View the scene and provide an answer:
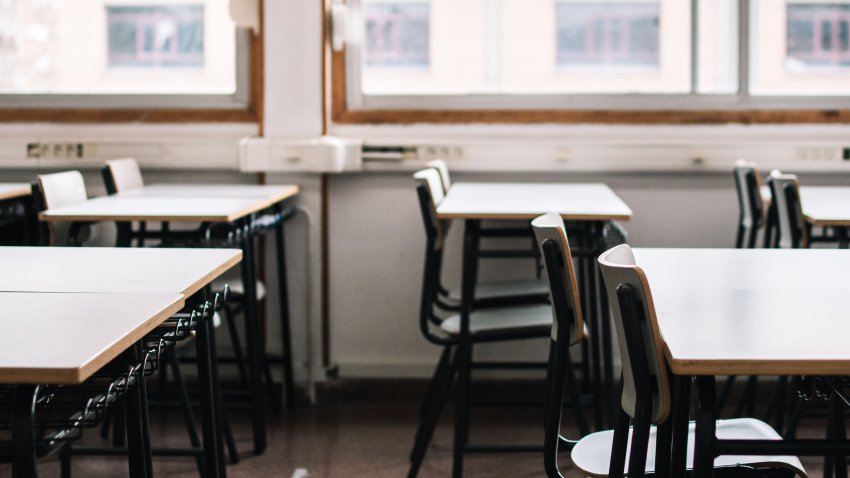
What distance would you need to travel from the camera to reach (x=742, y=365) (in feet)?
4.27

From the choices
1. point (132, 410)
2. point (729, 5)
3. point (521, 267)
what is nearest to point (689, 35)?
point (729, 5)

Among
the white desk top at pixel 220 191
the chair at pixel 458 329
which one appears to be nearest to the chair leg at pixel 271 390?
the white desk top at pixel 220 191

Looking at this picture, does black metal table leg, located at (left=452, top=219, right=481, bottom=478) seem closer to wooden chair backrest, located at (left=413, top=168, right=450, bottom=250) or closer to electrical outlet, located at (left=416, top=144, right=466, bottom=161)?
wooden chair backrest, located at (left=413, top=168, right=450, bottom=250)

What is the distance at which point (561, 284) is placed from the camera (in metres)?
1.95

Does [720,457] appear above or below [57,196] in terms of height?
below

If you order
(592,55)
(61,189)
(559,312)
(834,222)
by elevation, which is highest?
(592,55)

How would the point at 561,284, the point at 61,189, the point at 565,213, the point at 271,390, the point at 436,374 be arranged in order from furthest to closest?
the point at 271,390
the point at 436,374
the point at 61,189
the point at 565,213
the point at 561,284

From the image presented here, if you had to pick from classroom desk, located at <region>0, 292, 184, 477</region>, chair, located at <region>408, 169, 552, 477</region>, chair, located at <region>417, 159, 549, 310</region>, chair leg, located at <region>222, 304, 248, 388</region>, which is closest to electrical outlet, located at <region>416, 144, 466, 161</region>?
chair, located at <region>417, 159, 549, 310</region>

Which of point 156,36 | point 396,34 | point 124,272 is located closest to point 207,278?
point 124,272

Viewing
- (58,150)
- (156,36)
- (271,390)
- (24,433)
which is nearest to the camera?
(24,433)

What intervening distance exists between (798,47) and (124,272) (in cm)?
312

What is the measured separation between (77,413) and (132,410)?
0.32 ft

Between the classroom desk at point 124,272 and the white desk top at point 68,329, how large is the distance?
47 millimetres

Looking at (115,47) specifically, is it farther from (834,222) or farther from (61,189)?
(834,222)
